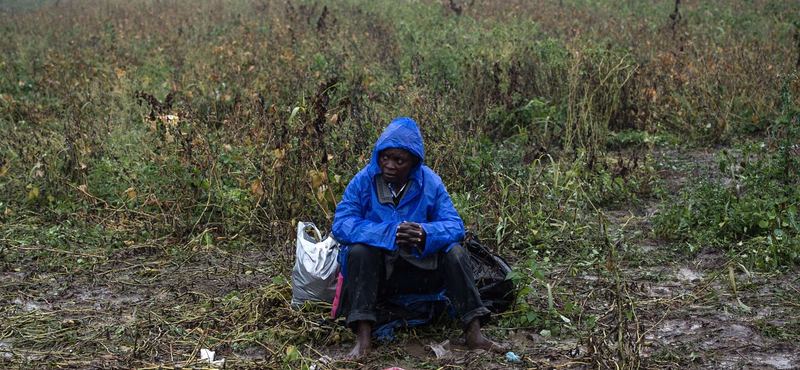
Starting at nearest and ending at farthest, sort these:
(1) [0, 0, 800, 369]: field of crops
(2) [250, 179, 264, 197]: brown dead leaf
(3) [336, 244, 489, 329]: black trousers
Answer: (3) [336, 244, 489, 329]: black trousers < (1) [0, 0, 800, 369]: field of crops < (2) [250, 179, 264, 197]: brown dead leaf

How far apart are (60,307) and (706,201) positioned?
4259 millimetres

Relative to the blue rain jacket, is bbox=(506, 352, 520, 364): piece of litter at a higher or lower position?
lower

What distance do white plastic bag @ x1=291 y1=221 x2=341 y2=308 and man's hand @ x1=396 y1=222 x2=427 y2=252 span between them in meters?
0.54

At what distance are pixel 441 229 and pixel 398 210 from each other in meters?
0.30

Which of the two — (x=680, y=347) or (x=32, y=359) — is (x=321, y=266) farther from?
(x=680, y=347)

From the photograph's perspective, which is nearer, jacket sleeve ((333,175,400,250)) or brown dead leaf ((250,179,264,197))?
jacket sleeve ((333,175,400,250))

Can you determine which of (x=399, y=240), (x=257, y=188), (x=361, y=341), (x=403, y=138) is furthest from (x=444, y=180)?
(x=361, y=341)

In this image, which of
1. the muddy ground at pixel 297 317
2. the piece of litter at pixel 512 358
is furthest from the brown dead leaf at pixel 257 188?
the piece of litter at pixel 512 358

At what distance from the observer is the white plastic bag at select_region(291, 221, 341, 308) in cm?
414

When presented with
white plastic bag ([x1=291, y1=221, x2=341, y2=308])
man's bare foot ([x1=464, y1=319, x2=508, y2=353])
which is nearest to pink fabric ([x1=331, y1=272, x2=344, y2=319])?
white plastic bag ([x1=291, y1=221, x2=341, y2=308])

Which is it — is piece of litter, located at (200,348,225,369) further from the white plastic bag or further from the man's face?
the man's face

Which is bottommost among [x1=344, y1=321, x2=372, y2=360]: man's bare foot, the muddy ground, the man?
the muddy ground

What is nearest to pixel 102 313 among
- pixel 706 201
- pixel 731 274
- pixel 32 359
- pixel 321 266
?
pixel 32 359

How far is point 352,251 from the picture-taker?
149 inches
